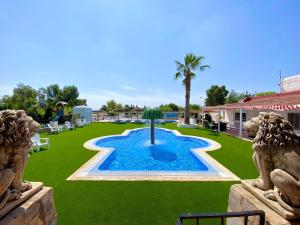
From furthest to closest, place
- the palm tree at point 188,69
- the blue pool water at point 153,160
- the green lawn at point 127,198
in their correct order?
the palm tree at point 188,69, the blue pool water at point 153,160, the green lawn at point 127,198

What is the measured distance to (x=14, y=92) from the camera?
47.0m

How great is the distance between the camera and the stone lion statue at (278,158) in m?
2.54

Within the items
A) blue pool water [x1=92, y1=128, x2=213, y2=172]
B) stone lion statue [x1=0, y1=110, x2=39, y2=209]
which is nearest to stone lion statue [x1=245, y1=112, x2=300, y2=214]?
stone lion statue [x1=0, y1=110, x2=39, y2=209]

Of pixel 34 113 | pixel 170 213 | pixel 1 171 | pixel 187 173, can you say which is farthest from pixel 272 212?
pixel 34 113

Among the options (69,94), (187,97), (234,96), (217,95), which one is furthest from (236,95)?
(69,94)

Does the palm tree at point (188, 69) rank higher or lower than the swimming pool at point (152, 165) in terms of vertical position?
higher

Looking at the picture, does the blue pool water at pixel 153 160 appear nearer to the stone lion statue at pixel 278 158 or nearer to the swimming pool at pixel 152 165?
the swimming pool at pixel 152 165

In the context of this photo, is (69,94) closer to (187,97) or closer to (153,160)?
(187,97)

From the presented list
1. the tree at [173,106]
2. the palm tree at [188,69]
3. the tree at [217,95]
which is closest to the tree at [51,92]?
the tree at [173,106]

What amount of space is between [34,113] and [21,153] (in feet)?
97.7

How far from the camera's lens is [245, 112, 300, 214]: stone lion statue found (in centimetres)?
254

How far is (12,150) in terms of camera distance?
299cm

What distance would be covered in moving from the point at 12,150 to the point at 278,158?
13.3ft

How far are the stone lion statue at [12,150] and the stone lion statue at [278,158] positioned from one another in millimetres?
3705
